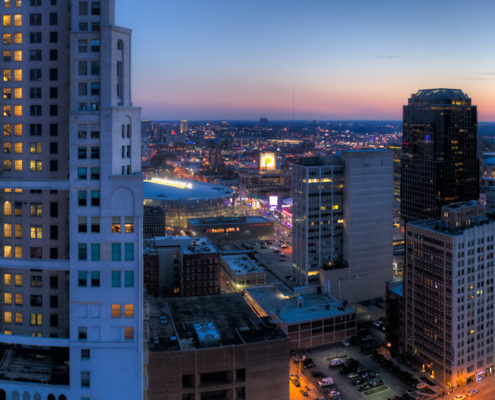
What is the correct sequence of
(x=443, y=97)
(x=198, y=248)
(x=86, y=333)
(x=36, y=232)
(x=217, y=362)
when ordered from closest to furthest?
(x=86, y=333) → (x=36, y=232) → (x=217, y=362) → (x=198, y=248) → (x=443, y=97)

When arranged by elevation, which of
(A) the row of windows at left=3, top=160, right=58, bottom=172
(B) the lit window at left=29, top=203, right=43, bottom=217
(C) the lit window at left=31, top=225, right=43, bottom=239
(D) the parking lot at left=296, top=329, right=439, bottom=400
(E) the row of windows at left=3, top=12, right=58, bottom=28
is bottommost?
(D) the parking lot at left=296, top=329, right=439, bottom=400

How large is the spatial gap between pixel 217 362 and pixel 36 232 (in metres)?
23.8

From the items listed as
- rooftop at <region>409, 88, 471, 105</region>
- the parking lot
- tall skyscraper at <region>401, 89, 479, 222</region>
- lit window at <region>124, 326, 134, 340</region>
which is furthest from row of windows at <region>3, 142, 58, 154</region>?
rooftop at <region>409, 88, 471, 105</region>

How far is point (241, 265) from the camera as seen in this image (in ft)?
352

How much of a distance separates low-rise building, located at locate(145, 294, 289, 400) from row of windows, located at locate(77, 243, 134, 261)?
15757mm

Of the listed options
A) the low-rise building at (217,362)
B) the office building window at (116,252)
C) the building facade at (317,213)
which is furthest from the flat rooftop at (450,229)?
the office building window at (116,252)

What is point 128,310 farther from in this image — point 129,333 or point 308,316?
point 308,316

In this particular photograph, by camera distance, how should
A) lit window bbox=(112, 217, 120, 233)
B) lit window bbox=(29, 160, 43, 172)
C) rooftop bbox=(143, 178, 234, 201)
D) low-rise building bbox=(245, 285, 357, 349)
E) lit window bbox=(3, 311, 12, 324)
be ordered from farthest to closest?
rooftop bbox=(143, 178, 234, 201)
low-rise building bbox=(245, 285, 357, 349)
lit window bbox=(3, 311, 12, 324)
lit window bbox=(29, 160, 43, 172)
lit window bbox=(112, 217, 120, 233)

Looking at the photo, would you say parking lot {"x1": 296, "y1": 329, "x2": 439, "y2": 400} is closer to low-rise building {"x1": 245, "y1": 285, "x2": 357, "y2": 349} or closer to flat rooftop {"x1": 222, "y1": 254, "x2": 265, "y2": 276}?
low-rise building {"x1": 245, "y1": 285, "x2": 357, "y2": 349}

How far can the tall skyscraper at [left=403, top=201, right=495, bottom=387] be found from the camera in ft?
233

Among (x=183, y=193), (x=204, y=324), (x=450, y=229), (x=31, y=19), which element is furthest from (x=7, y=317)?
(x=183, y=193)

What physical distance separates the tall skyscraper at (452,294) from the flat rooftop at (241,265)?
33.5 meters

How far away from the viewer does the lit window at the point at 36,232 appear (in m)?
42.0

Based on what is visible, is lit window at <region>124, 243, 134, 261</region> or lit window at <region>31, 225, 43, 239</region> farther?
lit window at <region>31, 225, 43, 239</region>
